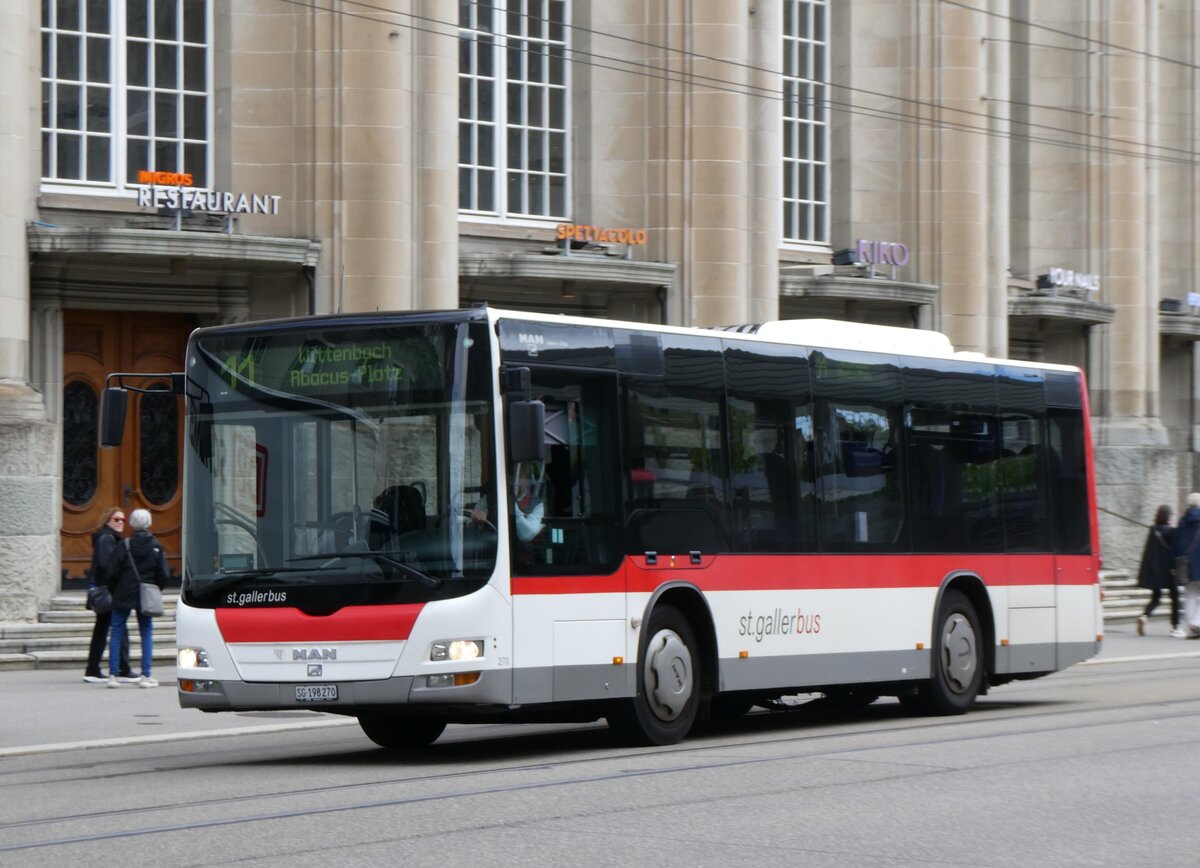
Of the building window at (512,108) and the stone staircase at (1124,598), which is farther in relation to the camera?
the stone staircase at (1124,598)

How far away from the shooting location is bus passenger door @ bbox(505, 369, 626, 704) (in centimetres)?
1304

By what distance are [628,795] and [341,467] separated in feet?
10.00

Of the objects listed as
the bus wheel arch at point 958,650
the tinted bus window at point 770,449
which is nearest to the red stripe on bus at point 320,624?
the tinted bus window at point 770,449

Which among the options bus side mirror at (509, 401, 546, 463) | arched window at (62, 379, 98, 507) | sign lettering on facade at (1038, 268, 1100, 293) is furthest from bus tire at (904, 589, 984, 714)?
sign lettering on facade at (1038, 268, 1100, 293)

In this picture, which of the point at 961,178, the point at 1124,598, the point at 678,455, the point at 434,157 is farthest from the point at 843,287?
the point at 678,455

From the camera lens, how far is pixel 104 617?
20.2 meters

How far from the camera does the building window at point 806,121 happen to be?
109 ft

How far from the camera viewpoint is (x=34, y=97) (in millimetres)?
23859

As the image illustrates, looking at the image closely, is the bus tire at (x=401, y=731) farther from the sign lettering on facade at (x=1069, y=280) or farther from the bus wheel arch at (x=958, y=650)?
the sign lettering on facade at (x=1069, y=280)

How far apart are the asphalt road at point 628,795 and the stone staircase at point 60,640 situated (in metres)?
5.39

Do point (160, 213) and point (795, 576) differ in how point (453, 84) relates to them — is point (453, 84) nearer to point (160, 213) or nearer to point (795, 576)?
point (160, 213)

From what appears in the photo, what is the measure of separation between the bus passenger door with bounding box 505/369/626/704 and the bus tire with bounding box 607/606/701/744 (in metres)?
0.32

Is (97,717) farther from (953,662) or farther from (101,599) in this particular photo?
(953,662)

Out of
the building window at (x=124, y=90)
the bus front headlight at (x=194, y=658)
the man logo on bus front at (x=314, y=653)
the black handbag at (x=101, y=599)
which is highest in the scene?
the building window at (x=124, y=90)
